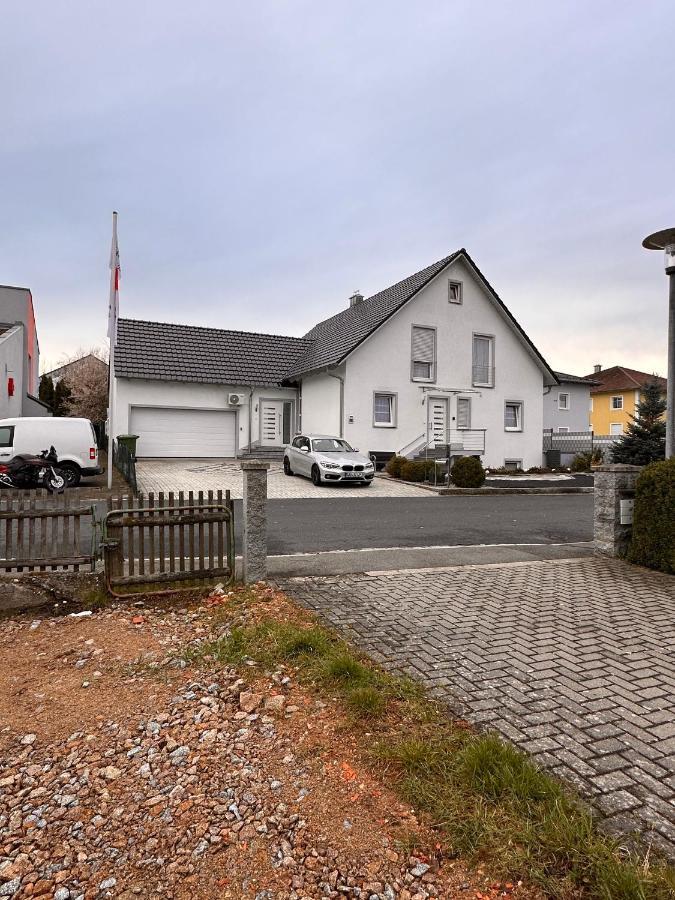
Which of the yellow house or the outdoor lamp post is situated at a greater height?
the yellow house

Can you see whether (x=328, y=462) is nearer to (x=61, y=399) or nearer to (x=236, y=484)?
(x=236, y=484)

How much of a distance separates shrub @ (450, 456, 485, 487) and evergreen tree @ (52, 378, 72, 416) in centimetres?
3581

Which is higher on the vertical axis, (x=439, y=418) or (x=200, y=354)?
(x=200, y=354)

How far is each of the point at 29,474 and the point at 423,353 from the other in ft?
56.0

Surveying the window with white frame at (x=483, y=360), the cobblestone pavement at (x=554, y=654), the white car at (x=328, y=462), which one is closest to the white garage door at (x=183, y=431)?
the white car at (x=328, y=462)

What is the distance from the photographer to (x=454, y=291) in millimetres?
26312

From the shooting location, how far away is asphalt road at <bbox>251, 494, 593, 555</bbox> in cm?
909

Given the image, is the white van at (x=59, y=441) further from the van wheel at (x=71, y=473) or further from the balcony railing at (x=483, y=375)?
the balcony railing at (x=483, y=375)

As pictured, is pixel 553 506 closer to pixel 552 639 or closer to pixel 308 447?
pixel 308 447

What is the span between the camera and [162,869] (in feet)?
7.24

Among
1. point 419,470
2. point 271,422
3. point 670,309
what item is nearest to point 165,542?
point 670,309

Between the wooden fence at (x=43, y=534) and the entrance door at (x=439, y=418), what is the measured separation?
68.3 ft

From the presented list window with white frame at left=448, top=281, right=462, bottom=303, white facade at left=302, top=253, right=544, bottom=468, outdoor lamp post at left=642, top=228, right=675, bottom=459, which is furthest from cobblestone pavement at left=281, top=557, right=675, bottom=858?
window with white frame at left=448, top=281, right=462, bottom=303

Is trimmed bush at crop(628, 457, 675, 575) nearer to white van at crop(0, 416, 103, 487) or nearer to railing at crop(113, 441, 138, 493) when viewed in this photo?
railing at crop(113, 441, 138, 493)
